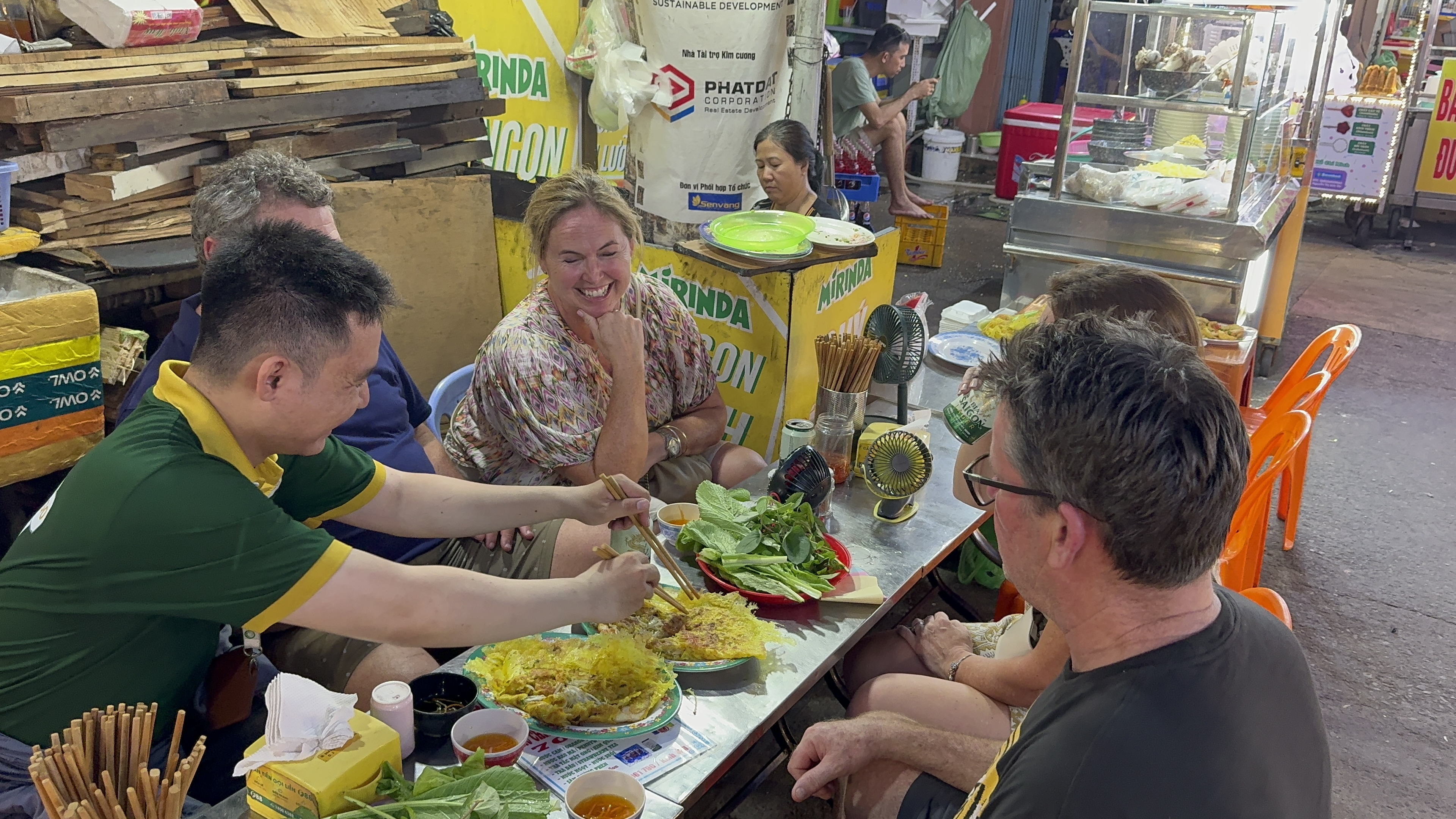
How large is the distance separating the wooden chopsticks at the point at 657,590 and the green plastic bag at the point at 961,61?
10103 mm

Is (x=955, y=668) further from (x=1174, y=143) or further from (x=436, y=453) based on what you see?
(x=1174, y=143)

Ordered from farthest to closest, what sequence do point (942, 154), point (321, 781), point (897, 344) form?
1. point (942, 154)
2. point (897, 344)
3. point (321, 781)

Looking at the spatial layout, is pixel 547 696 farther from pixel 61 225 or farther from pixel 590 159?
pixel 590 159

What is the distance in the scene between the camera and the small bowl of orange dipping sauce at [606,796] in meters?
1.74

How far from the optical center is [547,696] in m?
2.02

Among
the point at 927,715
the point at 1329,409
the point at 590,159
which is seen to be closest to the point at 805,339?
the point at 927,715

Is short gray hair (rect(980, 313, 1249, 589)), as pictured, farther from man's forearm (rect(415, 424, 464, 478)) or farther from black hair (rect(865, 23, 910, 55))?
black hair (rect(865, 23, 910, 55))

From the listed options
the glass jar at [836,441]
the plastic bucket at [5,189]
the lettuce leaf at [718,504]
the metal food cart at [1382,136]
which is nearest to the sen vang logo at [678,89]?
the glass jar at [836,441]

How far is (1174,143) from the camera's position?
5648 millimetres

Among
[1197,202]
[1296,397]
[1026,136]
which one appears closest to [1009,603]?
[1296,397]

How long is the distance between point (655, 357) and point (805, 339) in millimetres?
694

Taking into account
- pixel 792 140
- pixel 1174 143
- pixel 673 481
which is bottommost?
pixel 673 481

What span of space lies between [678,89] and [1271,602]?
12.9 feet

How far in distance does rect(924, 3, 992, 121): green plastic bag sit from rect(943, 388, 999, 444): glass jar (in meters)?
9.56
